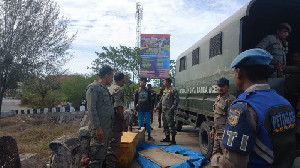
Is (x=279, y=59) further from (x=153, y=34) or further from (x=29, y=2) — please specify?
(x=153, y=34)

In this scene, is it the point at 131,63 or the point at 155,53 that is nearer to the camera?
the point at 155,53

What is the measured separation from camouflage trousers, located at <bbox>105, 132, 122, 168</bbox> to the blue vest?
327cm

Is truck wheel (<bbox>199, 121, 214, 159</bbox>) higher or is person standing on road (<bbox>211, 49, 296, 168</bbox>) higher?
person standing on road (<bbox>211, 49, 296, 168</bbox>)

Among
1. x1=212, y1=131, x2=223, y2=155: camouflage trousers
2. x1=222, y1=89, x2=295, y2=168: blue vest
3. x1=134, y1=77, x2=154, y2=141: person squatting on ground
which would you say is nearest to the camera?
x1=222, y1=89, x2=295, y2=168: blue vest

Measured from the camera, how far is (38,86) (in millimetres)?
15656

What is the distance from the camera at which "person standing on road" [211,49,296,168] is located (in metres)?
1.30

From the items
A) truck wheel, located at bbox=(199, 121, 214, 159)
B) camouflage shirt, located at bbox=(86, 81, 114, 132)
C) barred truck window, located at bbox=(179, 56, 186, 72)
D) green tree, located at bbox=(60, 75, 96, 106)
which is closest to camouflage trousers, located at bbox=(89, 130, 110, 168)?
camouflage shirt, located at bbox=(86, 81, 114, 132)

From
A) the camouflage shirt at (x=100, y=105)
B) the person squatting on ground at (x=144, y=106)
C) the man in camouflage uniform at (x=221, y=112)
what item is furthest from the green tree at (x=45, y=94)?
the man in camouflage uniform at (x=221, y=112)

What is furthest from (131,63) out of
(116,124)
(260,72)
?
(260,72)

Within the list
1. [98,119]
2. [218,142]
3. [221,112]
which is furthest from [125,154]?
[221,112]

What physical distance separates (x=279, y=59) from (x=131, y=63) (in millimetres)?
26018

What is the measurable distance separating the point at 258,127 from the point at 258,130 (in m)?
0.02

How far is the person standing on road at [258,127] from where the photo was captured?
4.28 ft

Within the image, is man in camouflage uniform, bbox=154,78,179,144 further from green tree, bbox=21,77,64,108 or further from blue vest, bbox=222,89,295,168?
green tree, bbox=21,77,64,108
